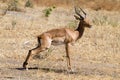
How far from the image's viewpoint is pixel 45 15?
26.7 m

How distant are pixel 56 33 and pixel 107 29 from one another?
879 cm

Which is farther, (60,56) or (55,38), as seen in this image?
(60,56)

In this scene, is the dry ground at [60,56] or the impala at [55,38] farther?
the impala at [55,38]

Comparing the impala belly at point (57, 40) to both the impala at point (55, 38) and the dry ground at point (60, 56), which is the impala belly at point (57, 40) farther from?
the dry ground at point (60, 56)

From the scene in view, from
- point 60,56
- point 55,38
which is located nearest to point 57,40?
point 55,38

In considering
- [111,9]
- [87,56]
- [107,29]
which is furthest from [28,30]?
[111,9]

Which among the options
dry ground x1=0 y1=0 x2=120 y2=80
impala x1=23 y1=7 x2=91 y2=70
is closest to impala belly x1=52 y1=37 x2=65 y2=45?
impala x1=23 y1=7 x2=91 y2=70

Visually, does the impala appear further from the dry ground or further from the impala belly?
the dry ground

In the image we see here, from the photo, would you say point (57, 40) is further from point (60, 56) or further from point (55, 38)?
point (60, 56)

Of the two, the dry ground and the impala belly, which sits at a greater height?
the impala belly

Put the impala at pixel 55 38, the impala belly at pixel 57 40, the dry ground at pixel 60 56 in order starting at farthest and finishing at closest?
1. the impala belly at pixel 57 40
2. the impala at pixel 55 38
3. the dry ground at pixel 60 56

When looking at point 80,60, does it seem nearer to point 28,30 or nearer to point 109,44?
point 109,44

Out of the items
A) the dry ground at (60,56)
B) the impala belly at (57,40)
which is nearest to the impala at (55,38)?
the impala belly at (57,40)

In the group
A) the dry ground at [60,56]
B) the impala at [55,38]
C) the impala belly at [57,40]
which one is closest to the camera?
the dry ground at [60,56]
